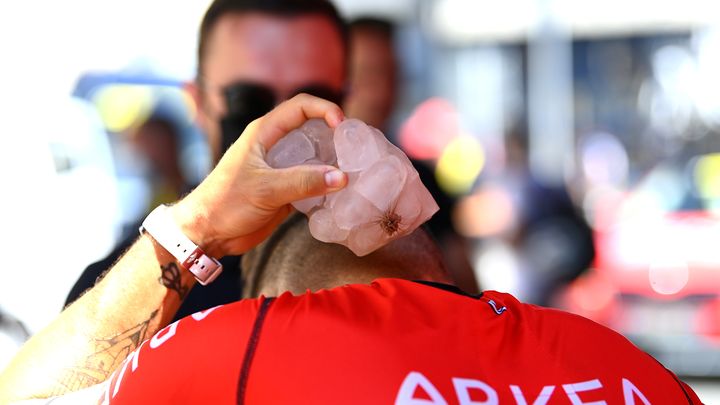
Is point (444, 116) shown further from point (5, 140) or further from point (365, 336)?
point (365, 336)

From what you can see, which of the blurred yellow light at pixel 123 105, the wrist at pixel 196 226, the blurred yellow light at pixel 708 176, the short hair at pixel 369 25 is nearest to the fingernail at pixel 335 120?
the wrist at pixel 196 226

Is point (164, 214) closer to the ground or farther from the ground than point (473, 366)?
farther from the ground

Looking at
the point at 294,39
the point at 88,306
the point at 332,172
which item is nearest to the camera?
the point at 332,172

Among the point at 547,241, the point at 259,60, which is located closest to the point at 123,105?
the point at 547,241

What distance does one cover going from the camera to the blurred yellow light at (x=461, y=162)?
7531 millimetres

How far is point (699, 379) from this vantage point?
658cm

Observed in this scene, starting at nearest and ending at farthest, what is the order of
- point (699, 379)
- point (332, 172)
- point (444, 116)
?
point (332, 172)
point (699, 379)
point (444, 116)

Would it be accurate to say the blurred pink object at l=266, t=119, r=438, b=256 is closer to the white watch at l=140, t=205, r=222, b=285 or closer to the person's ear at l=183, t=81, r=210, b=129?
the white watch at l=140, t=205, r=222, b=285

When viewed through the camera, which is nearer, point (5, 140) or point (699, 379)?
point (5, 140)

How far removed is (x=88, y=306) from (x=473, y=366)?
2.11 ft

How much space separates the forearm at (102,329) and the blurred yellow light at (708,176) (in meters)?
5.70

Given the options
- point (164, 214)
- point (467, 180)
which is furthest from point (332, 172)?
point (467, 180)

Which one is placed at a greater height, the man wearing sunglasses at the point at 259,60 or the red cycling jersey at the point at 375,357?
the man wearing sunglasses at the point at 259,60

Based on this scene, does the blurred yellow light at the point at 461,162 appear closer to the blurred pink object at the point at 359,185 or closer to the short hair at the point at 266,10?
the short hair at the point at 266,10
